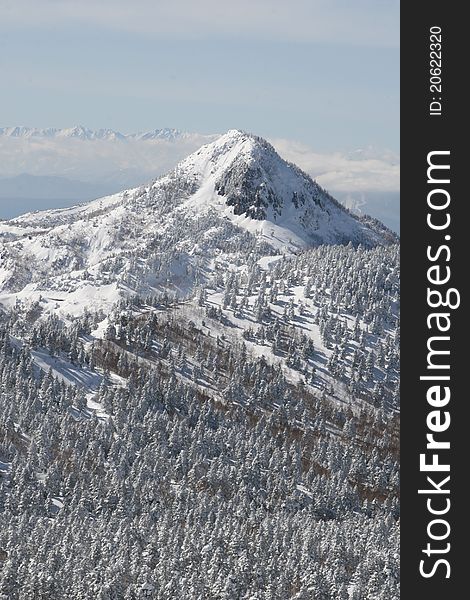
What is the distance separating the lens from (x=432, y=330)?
1097 inches

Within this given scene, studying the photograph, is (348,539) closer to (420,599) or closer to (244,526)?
(244,526)

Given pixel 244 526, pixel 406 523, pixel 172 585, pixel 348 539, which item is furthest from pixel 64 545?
pixel 406 523

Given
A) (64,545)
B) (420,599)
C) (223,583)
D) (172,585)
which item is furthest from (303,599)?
(420,599)

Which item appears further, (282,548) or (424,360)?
(282,548)

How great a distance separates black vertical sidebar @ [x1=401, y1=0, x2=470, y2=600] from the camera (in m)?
27.4

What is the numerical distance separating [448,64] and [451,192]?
574 centimetres

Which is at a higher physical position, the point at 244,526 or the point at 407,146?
the point at 407,146

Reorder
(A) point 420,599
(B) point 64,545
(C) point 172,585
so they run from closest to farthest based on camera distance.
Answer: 1. (A) point 420,599
2. (C) point 172,585
3. (B) point 64,545

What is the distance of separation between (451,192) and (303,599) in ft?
461

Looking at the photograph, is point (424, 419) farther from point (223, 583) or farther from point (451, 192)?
point (223, 583)

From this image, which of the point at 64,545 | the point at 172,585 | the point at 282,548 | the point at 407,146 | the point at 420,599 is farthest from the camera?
the point at 282,548

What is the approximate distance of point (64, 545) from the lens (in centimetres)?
15638

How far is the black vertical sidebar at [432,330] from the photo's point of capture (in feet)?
90.0

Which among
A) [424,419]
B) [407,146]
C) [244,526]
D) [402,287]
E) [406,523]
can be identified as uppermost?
[407,146]
